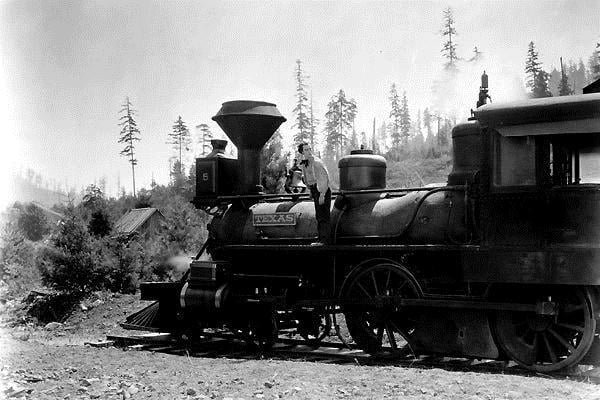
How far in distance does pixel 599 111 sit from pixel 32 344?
8958 mm

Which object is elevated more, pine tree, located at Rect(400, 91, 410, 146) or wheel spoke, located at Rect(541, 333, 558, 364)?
pine tree, located at Rect(400, 91, 410, 146)

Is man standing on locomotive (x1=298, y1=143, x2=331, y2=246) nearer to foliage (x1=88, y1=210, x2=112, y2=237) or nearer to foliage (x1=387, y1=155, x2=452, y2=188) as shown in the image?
foliage (x1=88, y1=210, x2=112, y2=237)

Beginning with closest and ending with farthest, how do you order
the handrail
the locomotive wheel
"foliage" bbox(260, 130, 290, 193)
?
the handrail → the locomotive wheel → "foliage" bbox(260, 130, 290, 193)

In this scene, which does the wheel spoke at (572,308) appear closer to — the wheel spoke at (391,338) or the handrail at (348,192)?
the handrail at (348,192)

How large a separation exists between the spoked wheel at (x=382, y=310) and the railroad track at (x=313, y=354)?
0.25m

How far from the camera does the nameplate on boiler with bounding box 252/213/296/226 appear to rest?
10086 millimetres

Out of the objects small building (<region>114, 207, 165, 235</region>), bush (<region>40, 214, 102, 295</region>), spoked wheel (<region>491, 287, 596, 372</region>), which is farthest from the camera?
small building (<region>114, 207, 165, 235</region>)

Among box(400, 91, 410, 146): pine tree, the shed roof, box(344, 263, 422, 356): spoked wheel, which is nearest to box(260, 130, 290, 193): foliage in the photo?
the shed roof

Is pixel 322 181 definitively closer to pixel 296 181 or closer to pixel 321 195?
pixel 321 195

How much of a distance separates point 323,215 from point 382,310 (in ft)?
5.28

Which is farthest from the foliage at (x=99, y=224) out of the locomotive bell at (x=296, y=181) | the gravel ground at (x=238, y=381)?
the gravel ground at (x=238, y=381)

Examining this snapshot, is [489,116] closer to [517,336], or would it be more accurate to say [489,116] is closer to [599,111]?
[599,111]

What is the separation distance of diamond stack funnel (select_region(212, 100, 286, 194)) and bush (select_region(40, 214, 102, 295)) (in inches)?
374

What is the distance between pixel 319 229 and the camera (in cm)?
948
